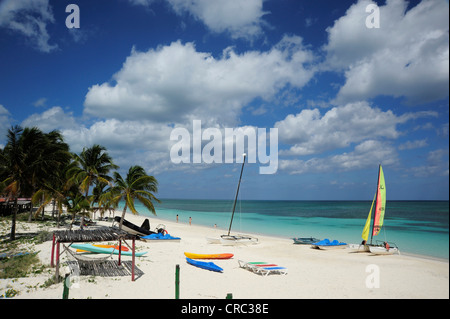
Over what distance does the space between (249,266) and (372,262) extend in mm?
8153

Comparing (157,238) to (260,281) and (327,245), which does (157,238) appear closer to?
(260,281)

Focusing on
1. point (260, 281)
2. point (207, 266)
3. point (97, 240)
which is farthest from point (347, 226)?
point (97, 240)

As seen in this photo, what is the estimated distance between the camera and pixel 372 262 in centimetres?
1582

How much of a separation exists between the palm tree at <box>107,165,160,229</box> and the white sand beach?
11.7 ft

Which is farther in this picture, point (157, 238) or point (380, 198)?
point (157, 238)

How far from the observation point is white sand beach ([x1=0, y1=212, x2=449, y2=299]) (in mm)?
8758

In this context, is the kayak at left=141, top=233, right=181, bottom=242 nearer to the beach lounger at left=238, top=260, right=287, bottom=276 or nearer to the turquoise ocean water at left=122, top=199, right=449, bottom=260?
the beach lounger at left=238, top=260, right=287, bottom=276

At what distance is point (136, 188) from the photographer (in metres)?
19.1

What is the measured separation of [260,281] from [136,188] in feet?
37.8

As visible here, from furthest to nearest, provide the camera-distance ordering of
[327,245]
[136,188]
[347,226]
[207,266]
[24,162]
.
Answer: [347,226] < [327,245] < [136,188] < [24,162] < [207,266]
